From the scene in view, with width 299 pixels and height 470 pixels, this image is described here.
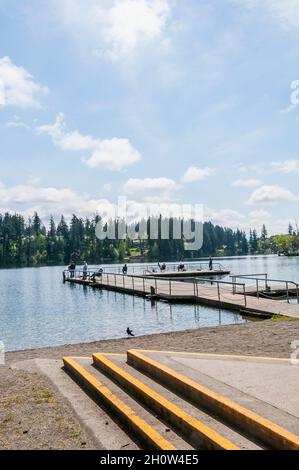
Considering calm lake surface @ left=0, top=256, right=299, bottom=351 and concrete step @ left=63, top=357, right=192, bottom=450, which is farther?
calm lake surface @ left=0, top=256, right=299, bottom=351

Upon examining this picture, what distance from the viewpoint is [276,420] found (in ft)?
16.6

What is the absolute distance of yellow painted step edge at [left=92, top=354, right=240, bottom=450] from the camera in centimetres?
488

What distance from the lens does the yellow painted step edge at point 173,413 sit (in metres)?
4.88

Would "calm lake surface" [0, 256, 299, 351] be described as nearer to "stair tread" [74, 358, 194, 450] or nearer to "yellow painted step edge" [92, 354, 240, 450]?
"stair tread" [74, 358, 194, 450]

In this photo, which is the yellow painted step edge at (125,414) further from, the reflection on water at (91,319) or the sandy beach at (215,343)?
the reflection on water at (91,319)

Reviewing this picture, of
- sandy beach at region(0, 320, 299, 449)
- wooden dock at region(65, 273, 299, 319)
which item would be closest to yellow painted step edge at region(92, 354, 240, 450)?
sandy beach at region(0, 320, 299, 449)

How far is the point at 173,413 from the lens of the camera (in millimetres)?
5719

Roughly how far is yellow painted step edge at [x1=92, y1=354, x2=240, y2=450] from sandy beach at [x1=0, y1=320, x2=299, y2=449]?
41.4 inches

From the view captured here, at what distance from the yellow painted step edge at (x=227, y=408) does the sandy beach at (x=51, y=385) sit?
1.59 m

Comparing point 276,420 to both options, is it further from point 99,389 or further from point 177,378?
point 99,389

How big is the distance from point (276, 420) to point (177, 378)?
2.04m

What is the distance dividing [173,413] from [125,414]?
0.81 metres

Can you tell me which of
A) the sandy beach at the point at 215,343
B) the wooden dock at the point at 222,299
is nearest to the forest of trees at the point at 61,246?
the wooden dock at the point at 222,299

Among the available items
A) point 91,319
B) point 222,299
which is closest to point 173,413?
point 91,319
